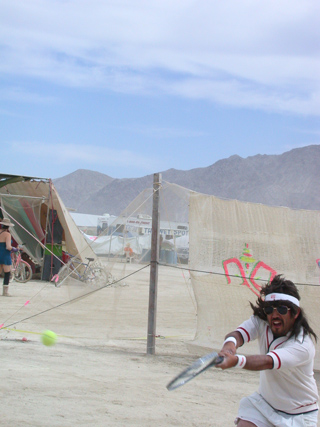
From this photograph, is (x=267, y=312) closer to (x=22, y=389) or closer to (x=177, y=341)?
(x=22, y=389)

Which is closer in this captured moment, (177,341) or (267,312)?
(267,312)

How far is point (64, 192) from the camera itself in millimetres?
154500

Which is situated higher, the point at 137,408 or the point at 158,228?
the point at 158,228

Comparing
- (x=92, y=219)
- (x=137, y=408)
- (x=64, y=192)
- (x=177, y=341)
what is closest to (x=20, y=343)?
(x=177, y=341)

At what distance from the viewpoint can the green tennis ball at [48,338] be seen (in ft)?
22.9

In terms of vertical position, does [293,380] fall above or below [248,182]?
below

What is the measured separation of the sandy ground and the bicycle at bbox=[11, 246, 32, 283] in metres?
5.57

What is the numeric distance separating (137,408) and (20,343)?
292 cm

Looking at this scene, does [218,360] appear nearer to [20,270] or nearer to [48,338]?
[48,338]

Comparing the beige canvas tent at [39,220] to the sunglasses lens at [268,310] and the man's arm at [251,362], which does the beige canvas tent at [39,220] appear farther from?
the man's arm at [251,362]

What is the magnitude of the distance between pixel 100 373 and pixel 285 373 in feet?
10.4

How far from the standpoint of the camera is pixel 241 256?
243 inches

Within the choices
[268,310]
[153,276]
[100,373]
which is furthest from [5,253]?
[268,310]

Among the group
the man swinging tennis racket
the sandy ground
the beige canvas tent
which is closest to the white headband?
the man swinging tennis racket
